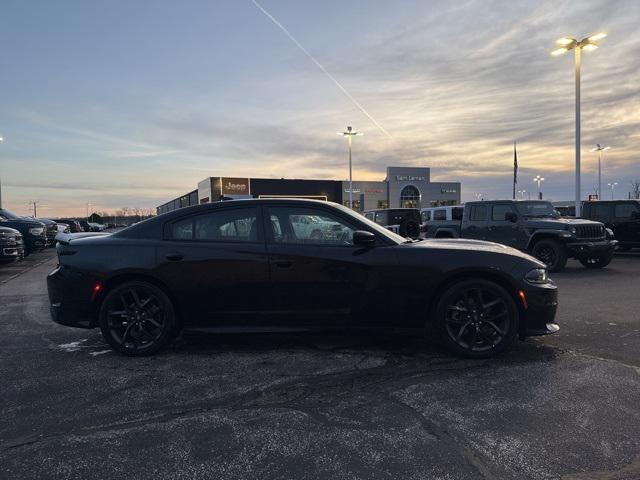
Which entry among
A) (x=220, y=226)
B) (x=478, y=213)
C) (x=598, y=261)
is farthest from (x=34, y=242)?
(x=598, y=261)

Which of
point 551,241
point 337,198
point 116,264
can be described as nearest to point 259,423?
point 116,264

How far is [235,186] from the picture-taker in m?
59.3

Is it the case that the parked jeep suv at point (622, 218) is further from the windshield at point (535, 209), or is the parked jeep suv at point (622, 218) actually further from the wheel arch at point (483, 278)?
the wheel arch at point (483, 278)

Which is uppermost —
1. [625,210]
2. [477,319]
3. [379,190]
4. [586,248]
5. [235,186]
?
[235,186]

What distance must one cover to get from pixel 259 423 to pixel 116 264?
244cm

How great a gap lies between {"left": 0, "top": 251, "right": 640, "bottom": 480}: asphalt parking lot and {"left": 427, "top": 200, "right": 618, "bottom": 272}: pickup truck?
637cm

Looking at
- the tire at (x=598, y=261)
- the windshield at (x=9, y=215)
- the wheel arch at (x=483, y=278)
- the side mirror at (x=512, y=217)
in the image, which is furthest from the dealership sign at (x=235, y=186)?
the wheel arch at (x=483, y=278)

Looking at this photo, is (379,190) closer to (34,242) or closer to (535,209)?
(34,242)

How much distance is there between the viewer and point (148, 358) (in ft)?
15.8

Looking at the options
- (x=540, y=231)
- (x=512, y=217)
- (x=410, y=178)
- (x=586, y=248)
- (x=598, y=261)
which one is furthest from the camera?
(x=410, y=178)

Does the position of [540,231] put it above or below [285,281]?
above

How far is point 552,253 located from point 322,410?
32.5ft

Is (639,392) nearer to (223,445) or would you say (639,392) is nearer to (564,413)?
(564,413)

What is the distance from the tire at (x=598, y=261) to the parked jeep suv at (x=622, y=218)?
3.19m
